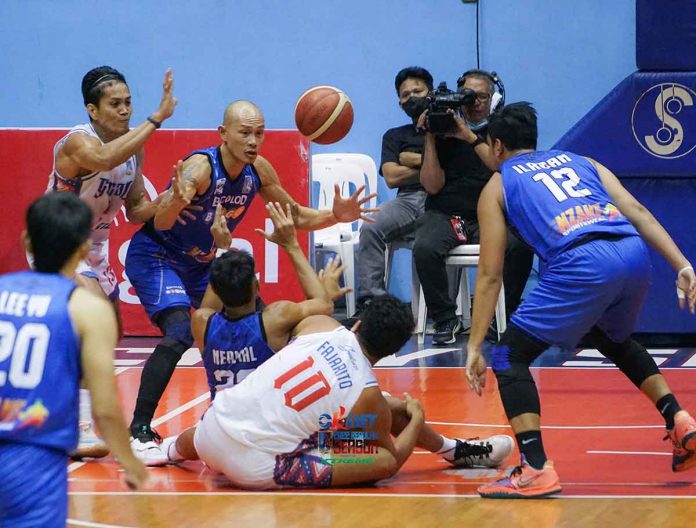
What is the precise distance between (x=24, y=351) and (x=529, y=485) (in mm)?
2552

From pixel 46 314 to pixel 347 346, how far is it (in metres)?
2.05

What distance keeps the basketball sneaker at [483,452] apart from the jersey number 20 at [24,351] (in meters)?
2.90

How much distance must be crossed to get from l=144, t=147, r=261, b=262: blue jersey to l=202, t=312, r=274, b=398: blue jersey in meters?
1.03

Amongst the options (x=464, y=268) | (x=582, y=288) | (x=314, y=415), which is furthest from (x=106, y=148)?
(x=464, y=268)

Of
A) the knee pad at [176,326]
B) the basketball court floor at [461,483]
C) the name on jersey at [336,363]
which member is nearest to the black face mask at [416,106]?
the basketball court floor at [461,483]

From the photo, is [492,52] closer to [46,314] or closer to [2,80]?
[2,80]

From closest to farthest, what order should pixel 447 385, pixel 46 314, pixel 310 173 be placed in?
pixel 46 314 → pixel 447 385 → pixel 310 173

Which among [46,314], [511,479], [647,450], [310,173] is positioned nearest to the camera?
[46,314]

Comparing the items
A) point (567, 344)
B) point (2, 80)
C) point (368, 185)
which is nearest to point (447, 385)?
point (567, 344)

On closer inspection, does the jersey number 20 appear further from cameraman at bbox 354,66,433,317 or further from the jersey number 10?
cameraman at bbox 354,66,433,317

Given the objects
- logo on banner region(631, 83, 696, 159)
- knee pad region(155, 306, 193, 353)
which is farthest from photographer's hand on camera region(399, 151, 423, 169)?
knee pad region(155, 306, 193, 353)

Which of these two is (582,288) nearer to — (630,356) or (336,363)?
(630,356)

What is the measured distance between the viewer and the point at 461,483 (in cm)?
545

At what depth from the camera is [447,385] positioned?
25.5 feet
